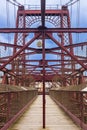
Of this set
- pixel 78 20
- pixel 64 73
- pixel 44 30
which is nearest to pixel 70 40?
pixel 64 73

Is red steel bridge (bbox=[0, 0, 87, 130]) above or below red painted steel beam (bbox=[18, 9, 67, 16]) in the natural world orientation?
below

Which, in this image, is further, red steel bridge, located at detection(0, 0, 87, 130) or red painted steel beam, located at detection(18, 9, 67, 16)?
red painted steel beam, located at detection(18, 9, 67, 16)

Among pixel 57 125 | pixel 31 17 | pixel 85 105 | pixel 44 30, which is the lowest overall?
pixel 57 125

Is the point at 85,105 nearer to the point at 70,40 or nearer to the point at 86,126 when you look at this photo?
the point at 86,126

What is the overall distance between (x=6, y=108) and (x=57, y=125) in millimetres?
2346

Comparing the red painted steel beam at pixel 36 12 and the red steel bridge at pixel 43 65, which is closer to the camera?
the red steel bridge at pixel 43 65

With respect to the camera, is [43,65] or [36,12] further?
[36,12]

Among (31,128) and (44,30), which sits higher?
(44,30)

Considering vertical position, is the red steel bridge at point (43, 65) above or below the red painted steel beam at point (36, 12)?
below

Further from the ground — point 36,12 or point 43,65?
point 36,12

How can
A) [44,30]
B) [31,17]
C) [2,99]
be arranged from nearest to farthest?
[2,99] < [44,30] < [31,17]

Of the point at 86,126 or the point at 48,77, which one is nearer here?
the point at 86,126

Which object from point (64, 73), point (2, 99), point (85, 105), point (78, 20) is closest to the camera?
point (85, 105)

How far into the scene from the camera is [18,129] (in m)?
13.5
